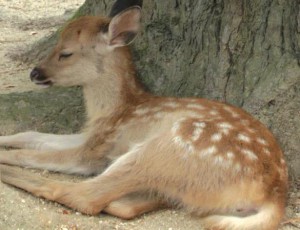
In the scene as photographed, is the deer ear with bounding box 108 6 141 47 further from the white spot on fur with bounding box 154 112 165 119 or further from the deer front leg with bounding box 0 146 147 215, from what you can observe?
the deer front leg with bounding box 0 146 147 215

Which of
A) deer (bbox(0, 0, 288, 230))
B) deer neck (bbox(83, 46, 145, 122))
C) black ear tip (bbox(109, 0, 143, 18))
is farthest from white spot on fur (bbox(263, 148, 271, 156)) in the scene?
black ear tip (bbox(109, 0, 143, 18))

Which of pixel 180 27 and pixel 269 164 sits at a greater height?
pixel 180 27

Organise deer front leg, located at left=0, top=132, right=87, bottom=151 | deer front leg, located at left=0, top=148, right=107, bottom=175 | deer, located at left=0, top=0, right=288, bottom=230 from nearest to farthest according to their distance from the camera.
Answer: deer, located at left=0, top=0, right=288, bottom=230
deer front leg, located at left=0, top=148, right=107, bottom=175
deer front leg, located at left=0, top=132, right=87, bottom=151

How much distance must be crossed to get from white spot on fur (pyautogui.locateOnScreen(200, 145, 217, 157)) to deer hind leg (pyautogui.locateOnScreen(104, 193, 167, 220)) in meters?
0.44

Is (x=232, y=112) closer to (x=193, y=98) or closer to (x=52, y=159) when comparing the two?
(x=193, y=98)

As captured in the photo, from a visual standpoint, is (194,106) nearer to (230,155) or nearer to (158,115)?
(158,115)

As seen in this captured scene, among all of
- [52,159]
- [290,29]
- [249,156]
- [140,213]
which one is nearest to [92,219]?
[140,213]

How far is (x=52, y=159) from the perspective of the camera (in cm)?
524

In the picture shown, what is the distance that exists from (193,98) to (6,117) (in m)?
1.65

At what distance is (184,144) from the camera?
4.67 metres

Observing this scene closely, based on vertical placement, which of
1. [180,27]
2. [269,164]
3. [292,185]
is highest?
[180,27]

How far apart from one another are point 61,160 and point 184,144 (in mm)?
1080

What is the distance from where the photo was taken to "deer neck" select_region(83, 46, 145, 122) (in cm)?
537

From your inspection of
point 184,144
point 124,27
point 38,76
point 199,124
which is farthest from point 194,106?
point 38,76
